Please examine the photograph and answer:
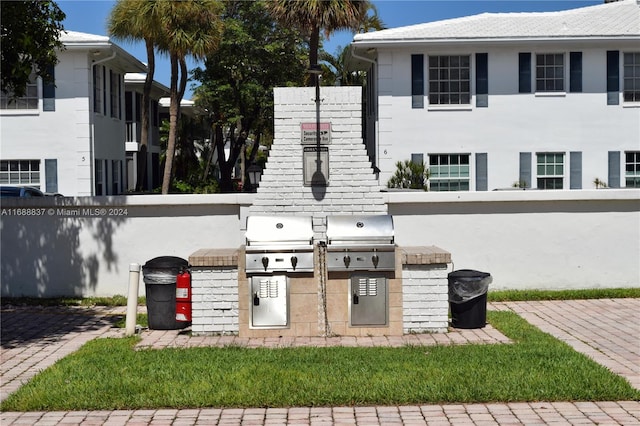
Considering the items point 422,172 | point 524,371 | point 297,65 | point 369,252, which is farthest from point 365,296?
point 297,65

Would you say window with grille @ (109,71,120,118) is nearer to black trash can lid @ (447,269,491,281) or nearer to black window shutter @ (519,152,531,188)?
black window shutter @ (519,152,531,188)

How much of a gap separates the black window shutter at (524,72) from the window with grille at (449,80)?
1.50m

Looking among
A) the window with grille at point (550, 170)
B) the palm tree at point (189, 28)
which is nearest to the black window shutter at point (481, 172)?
the window with grille at point (550, 170)

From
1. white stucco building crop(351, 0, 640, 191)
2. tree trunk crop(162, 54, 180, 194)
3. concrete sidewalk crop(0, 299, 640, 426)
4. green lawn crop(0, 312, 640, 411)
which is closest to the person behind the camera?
concrete sidewalk crop(0, 299, 640, 426)

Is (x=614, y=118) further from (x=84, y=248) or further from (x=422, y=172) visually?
(x=84, y=248)

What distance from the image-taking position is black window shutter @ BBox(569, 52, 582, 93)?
87.2 ft

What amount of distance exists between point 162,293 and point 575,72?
1821cm

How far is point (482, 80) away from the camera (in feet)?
86.8

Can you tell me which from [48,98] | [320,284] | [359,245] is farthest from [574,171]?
[320,284]

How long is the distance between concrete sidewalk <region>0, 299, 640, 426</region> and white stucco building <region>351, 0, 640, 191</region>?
1224 centimetres

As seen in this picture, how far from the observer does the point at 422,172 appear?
26.1 m

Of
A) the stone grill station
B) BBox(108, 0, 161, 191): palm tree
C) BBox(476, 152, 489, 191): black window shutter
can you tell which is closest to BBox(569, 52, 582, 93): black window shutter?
BBox(476, 152, 489, 191): black window shutter

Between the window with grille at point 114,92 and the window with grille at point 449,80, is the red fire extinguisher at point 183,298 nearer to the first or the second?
the window with grille at point 449,80

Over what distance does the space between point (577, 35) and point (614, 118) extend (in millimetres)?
2900
